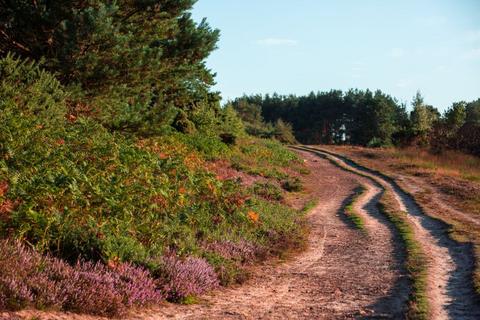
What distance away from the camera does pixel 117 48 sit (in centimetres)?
1434

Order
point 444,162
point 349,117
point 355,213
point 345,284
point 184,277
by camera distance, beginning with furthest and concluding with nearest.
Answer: point 349,117, point 444,162, point 355,213, point 345,284, point 184,277

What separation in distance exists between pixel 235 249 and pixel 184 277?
2442mm

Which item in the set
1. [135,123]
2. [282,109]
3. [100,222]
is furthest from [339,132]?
[100,222]

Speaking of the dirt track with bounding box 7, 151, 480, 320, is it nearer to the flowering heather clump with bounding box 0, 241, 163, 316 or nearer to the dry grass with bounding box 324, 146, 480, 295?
the flowering heather clump with bounding box 0, 241, 163, 316

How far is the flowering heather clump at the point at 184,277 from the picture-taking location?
683cm

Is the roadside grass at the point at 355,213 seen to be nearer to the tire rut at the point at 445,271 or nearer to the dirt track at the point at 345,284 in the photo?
the dirt track at the point at 345,284

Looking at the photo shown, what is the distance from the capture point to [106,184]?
332 inches

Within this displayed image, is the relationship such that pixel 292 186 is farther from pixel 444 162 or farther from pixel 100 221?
pixel 444 162

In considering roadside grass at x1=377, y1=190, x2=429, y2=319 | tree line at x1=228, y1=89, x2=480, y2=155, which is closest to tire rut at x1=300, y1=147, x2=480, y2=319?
roadside grass at x1=377, y1=190, x2=429, y2=319

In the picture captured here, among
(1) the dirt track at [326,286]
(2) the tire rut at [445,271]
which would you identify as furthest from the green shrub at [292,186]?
(1) the dirt track at [326,286]

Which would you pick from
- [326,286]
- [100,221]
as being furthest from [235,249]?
[100,221]

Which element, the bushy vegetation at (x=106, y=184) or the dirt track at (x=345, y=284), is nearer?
the bushy vegetation at (x=106, y=184)

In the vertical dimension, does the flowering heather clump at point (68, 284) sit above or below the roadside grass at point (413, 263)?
above

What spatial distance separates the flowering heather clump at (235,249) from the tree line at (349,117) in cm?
3811
